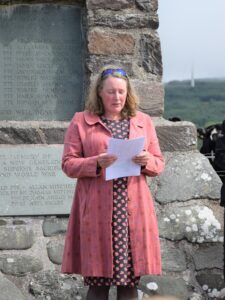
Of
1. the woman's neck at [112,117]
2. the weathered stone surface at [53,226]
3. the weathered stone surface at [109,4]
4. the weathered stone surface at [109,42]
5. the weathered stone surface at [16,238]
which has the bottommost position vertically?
the weathered stone surface at [16,238]

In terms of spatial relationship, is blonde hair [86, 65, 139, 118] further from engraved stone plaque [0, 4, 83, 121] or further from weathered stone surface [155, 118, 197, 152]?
engraved stone plaque [0, 4, 83, 121]

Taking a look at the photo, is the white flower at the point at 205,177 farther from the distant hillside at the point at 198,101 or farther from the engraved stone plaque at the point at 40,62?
the distant hillside at the point at 198,101

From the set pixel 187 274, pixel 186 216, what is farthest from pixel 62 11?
pixel 187 274

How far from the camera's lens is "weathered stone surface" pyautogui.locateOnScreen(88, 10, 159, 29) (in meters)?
5.26

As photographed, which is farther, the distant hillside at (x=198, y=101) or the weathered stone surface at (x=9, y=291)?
the distant hillside at (x=198, y=101)

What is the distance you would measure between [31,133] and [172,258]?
4.37 ft

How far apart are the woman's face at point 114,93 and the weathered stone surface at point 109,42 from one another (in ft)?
4.64

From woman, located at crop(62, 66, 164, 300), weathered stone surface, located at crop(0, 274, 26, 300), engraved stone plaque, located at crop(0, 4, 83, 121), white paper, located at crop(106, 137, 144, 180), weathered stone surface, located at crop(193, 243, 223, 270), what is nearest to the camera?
white paper, located at crop(106, 137, 144, 180)

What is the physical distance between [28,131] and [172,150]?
3.47 feet

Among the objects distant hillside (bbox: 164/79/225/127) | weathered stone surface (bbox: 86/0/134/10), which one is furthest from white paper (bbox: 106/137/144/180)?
distant hillside (bbox: 164/79/225/127)

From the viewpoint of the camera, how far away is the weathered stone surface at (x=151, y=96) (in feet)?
17.4

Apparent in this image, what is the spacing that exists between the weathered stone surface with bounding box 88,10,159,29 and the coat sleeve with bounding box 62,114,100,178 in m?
1.48

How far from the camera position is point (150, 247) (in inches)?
Result: 152

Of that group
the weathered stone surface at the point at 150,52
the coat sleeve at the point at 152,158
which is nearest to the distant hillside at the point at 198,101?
the weathered stone surface at the point at 150,52
